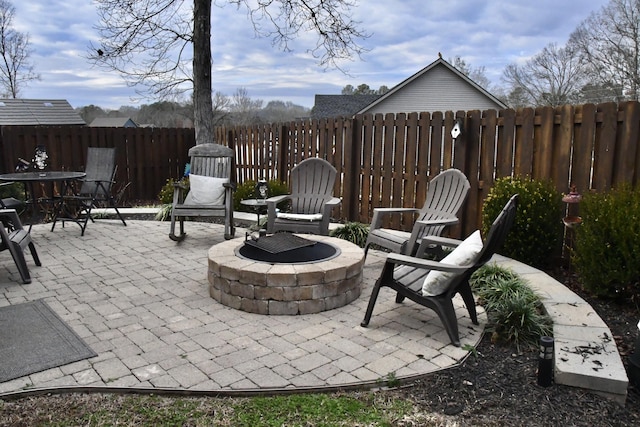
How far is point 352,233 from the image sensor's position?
5.32 meters

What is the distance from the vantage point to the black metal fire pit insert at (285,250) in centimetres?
356

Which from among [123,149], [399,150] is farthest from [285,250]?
[123,149]

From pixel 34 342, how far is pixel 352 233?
10.9 ft

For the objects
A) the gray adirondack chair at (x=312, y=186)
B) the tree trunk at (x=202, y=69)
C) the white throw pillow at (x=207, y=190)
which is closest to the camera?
the gray adirondack chair at (x=312, y=186)

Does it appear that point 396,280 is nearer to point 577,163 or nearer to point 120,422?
point 120,422

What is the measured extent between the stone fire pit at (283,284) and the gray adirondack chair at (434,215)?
640 millimetres

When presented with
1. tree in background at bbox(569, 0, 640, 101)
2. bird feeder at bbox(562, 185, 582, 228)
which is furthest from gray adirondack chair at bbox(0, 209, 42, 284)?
tree in background at bbox(569, 0, 640, 101)

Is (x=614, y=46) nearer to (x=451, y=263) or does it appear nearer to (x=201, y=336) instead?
(x=451, y=263)

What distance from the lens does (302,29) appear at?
933 centimetres

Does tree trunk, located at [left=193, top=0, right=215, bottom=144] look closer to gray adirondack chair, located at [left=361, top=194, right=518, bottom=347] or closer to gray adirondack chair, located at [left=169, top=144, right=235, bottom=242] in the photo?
gray adirondack chair, located at [left=169, top=144, right=235, bottom=242]

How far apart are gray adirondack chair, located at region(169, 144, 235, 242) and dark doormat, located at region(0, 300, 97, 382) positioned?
7.06 feet

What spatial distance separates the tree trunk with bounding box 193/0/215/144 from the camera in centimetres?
855

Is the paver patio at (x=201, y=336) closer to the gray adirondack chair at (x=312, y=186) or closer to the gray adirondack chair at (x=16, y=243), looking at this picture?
the gray adirondack chair at (x=16, y=243)

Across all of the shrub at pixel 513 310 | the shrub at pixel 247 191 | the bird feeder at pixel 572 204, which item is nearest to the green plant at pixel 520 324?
the shrub at pixel 513 310
